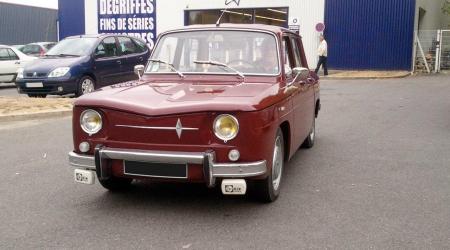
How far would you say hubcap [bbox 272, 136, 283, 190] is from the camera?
5.09 metres

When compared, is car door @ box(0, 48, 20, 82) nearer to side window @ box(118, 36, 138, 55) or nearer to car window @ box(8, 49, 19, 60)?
car window @ box(8, 49, 19, 60)

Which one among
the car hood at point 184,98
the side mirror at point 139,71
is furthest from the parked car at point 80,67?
the car hood at point 184,98

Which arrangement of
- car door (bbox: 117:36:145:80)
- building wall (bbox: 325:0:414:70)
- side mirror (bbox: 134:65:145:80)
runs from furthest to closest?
building wall (bbox: 325:0:414:70)
car door (bbox: 117:36:145:80)
side mirror (bbox: 134:65:145:80)

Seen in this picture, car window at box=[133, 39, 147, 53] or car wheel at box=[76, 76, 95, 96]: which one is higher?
car window at box=[133, 39, 147, 53]

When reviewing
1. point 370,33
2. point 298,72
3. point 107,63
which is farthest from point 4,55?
point 298,72

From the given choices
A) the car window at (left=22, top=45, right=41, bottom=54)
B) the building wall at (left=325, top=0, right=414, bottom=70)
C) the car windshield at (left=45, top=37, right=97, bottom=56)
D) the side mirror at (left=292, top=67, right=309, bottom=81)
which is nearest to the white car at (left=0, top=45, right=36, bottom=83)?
the car windshield at (left=45, top=37, right=97, bottom=56)

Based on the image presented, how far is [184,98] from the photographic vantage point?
4797 millimetres

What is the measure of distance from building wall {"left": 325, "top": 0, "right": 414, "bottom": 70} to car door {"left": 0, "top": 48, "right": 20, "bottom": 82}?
45.3ft

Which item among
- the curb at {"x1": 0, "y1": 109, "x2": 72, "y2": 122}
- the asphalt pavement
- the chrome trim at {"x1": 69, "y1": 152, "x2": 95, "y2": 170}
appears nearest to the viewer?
the asphalt pavement

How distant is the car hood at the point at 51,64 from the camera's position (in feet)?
43.5

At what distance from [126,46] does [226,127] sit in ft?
36.2

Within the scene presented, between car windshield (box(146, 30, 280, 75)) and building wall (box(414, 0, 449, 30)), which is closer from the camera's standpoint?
car windshield (box(146, 30, 280, 75))

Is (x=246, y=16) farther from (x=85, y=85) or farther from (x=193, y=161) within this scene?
(x=193, y=161)

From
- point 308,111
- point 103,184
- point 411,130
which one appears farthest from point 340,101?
point 103,184
